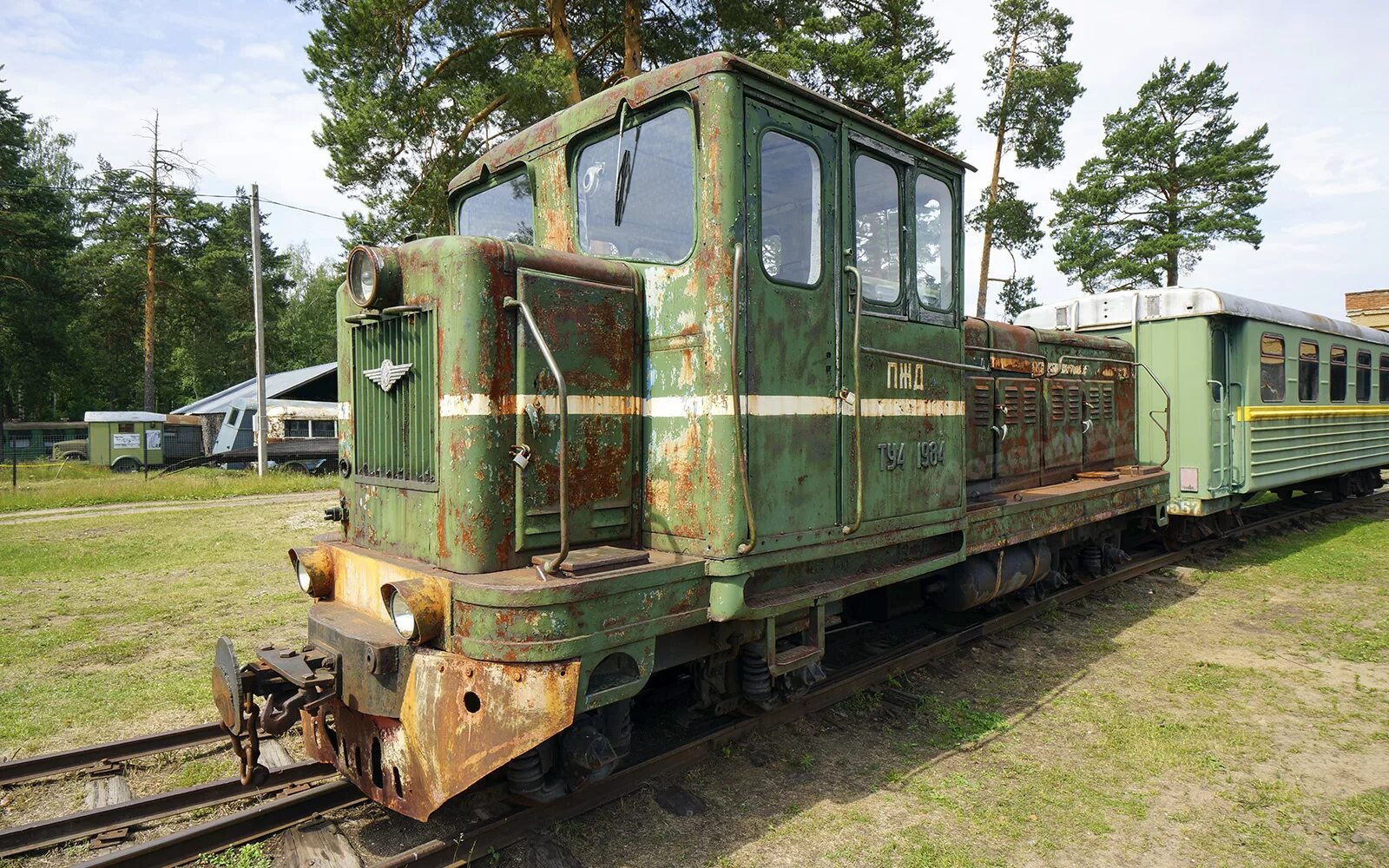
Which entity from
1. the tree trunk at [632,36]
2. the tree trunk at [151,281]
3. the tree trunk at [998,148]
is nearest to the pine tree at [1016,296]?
the tree trunk at [998,148]

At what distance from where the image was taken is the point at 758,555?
3611 millimetres

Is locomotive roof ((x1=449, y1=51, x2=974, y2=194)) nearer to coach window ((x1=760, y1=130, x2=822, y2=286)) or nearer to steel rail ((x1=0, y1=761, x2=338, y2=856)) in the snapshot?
coach window ((x1=760, y1=130, x2=822, y2=286))

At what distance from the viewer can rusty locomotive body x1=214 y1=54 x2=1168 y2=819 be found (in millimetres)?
3131

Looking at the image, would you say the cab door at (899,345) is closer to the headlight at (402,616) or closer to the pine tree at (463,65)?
the headlight at (402,616)

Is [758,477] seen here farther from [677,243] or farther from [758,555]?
[677,243]

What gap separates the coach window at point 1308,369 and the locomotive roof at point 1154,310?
11.1 inches

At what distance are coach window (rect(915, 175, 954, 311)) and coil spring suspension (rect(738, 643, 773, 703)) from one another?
2354mm

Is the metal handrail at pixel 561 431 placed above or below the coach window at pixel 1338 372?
below

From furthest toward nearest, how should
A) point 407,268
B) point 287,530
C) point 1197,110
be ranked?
point 1197,110, point 287,530, point 407,268

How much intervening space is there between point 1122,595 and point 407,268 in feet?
24.4

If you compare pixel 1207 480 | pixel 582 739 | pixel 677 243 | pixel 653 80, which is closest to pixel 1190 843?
pixel 582 739

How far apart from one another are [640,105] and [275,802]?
3756mm

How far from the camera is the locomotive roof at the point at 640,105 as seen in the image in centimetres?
352

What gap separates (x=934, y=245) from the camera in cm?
495
